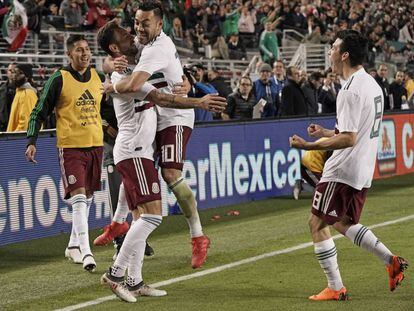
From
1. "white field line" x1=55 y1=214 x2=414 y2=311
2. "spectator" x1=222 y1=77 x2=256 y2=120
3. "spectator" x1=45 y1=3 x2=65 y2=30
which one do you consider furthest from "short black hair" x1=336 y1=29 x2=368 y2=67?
"spectator" x1=45 y1=3 x2=65 y2=30

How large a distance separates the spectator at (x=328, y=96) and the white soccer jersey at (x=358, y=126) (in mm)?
13025

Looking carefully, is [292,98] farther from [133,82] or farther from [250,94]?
[133,82]

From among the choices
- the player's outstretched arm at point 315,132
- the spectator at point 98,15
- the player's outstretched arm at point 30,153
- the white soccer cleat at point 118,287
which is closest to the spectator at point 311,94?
the spectator at point 98,15

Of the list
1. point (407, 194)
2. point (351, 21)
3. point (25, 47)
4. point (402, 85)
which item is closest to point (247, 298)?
point (407, 194)

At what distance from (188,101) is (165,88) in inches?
36.8

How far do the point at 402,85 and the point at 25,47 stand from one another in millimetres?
8720

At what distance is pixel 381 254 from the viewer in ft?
26.5

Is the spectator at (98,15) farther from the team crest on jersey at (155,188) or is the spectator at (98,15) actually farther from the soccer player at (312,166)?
the team crest on jersey at (155,188)

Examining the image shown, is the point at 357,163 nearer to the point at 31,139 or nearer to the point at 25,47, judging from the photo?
the point at 31,139

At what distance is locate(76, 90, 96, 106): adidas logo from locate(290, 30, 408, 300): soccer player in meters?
3.08

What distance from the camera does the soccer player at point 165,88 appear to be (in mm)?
8109

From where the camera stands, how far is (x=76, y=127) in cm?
1023

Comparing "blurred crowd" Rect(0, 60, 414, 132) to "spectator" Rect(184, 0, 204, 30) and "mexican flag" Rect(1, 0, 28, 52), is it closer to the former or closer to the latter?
"mexican flag" Rect(1, 0, 28, 52)

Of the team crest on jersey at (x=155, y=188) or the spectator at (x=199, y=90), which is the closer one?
the team crest on jersey at (x=155, y=188)
